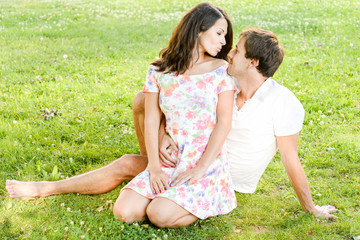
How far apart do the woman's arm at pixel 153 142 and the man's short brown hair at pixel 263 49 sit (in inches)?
36.1

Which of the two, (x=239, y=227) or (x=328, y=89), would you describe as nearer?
(x=239, y=227)

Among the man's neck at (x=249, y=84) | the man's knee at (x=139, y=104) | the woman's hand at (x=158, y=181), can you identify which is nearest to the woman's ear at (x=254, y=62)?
the man's neck at (x=249, y=84)

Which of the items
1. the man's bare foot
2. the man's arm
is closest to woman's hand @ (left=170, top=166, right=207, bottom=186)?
the man's arm

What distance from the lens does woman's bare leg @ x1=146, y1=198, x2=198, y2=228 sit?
12.4ft

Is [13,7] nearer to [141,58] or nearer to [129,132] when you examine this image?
[141,58]

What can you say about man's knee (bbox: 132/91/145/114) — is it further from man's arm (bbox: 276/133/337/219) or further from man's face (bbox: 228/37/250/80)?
man's arm (bbox: 276/133/337/219)

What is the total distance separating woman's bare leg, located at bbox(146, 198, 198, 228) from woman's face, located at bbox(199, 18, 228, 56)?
51.0 inches

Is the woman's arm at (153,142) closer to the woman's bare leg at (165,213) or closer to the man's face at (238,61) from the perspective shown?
the woman's bare leg at (165,213)

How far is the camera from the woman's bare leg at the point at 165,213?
377cm

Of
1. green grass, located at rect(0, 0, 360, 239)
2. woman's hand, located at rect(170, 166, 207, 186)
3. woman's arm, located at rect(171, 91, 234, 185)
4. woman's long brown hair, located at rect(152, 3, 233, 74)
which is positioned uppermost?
woman's long brown hair, located at rect(152, 3, 233, 74)

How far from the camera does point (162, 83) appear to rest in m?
4.02

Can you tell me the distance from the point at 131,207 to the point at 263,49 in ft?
5.74

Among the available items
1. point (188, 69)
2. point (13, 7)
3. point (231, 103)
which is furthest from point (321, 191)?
point (13, 7)

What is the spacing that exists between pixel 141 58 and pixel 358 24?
16.7 ft
